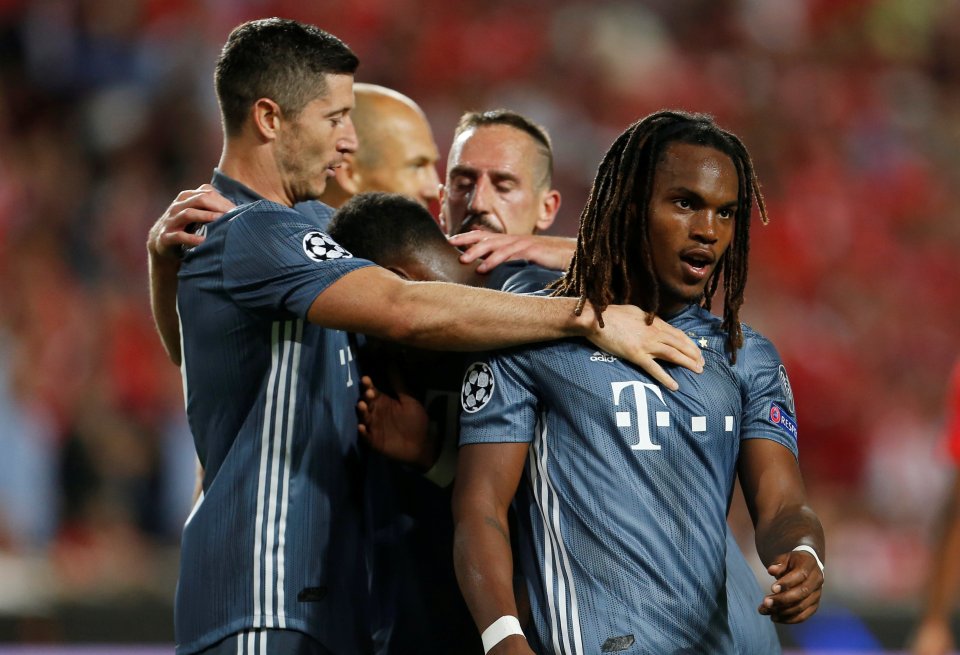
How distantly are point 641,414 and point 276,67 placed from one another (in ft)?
4.06

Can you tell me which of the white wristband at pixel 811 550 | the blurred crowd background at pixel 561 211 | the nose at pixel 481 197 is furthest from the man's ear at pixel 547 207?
the blurred crowd background at pixel 561 211

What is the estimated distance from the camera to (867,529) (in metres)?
8.59

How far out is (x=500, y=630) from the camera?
2.52m

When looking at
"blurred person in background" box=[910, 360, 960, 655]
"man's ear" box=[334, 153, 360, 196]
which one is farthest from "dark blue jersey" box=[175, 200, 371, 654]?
"blurred person in background" box=[910, 360, 960, 655]

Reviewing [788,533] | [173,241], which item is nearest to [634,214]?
[788,533]

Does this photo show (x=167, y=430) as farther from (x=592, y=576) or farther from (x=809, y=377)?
(x=592, y=576)

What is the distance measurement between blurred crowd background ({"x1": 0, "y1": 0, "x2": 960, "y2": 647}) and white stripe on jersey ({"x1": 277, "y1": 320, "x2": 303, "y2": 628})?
3.99 m

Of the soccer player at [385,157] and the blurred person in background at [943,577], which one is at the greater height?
the soccer player at [385,157]

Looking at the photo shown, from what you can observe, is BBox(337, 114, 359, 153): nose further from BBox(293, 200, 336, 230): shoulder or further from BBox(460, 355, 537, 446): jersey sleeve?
BBox(460, 355, 537, 446): jersey sleeve

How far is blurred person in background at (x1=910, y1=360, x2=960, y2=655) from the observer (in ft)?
14.2

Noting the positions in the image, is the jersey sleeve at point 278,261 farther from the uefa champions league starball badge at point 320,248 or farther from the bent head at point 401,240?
the bent head at point 401,240

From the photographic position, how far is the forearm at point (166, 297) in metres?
3.31

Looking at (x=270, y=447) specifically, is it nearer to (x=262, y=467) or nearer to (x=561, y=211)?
(x=262, y=467)

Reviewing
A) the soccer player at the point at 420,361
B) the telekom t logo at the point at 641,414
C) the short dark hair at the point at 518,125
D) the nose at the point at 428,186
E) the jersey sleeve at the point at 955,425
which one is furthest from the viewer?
the nose at the point at 428,186
